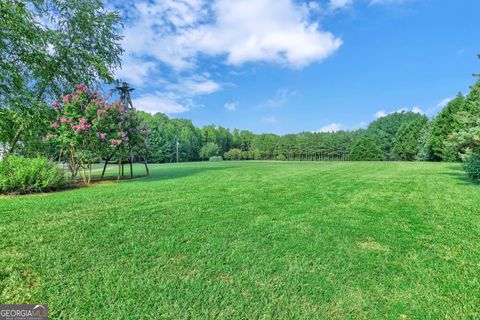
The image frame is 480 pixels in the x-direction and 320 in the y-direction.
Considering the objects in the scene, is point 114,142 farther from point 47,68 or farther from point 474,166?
point 474,166

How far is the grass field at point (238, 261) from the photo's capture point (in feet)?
6.54

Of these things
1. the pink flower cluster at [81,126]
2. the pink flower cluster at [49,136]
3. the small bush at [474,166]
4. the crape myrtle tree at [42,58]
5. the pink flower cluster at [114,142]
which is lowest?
the small bush at [474,166]

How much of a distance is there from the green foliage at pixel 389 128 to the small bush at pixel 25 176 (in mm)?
61132

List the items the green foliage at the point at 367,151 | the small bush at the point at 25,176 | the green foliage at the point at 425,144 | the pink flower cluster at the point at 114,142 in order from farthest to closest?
1. the green foliage at the point at 367,151
2. the green foliage at the point at 425,144
3. the pink flower cluster at the point at 114,142
4. the small bush at the point at 25,176

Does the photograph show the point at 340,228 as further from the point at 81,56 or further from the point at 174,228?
the point at 81,56

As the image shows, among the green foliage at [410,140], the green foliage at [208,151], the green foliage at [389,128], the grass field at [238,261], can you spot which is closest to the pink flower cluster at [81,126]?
the grass field at [238,261]

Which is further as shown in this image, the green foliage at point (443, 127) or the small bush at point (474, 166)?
the green foliage at point (443, 127)

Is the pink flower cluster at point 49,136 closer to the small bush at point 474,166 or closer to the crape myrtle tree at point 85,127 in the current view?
the crape myrtle tree at point 85,127

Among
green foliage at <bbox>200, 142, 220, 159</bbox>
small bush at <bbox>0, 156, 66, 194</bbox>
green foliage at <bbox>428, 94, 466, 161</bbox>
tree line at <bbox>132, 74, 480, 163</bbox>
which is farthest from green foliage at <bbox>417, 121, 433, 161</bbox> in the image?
small bush at <bbox>0, 156, 66, 194</bbox>

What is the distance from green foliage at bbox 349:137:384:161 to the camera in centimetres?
4706

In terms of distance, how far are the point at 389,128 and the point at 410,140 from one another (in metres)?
17.3

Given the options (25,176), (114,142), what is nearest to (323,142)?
(114,142)

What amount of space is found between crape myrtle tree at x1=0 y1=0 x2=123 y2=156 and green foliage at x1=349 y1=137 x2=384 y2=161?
4803cm

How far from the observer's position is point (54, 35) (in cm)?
828
